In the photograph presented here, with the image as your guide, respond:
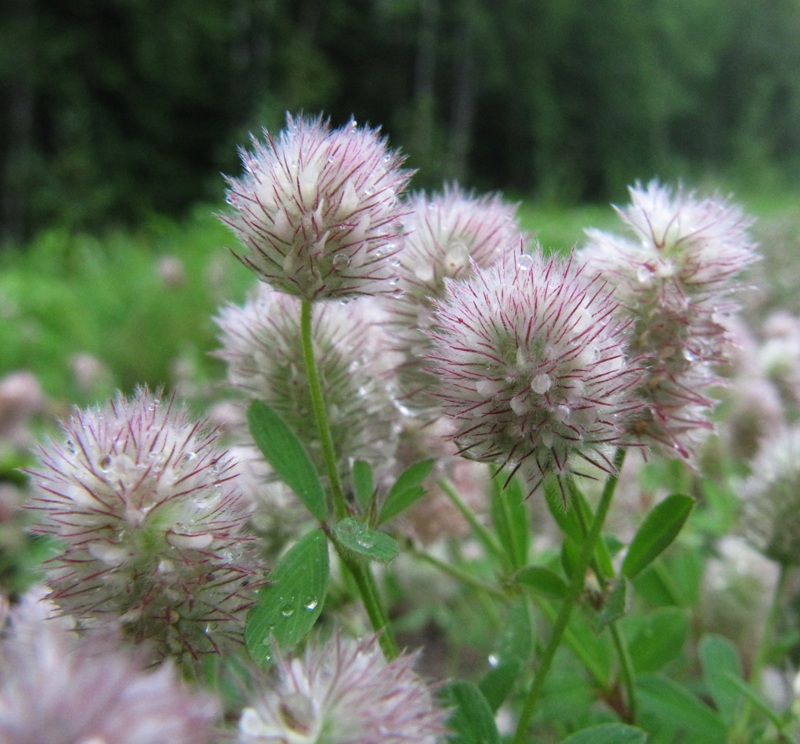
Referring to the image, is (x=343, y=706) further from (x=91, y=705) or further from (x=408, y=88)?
(x=408, y=88)

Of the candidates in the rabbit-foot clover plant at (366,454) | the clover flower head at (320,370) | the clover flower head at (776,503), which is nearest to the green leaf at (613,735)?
the rabbit-foot clover plant at (366,454)

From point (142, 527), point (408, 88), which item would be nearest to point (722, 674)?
point (142, 527)

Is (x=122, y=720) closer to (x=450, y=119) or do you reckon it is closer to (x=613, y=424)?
(x=613, y=424)

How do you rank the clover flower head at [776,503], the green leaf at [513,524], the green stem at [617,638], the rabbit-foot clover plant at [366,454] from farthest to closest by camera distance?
the clover flower head at [776,503]
the green leaf at [513,524]
the green stem at [617,638]
the rabbit-foot clover plant at [366,454]

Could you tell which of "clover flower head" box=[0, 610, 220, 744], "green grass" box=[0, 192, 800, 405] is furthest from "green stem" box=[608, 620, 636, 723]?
"green grass" box=[0, 192, 800, 405]

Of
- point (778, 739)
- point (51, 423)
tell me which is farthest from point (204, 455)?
point (51, 423)

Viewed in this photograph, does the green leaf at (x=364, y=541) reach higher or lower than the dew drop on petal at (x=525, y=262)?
lower

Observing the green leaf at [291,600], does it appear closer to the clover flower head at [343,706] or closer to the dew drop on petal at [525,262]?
the clover flower head at [343,706]
